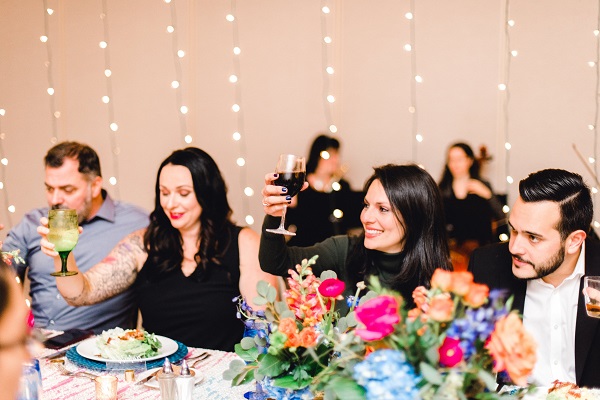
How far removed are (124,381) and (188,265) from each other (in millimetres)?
790

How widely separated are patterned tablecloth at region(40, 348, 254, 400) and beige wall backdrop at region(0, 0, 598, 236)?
9.51ft

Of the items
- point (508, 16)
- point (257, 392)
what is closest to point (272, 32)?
point (508, 16)

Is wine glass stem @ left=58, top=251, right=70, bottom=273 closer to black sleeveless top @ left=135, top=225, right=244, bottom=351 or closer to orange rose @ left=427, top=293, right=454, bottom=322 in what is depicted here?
black sleeveless top @ left=135, top=225, right=244, bottom=351

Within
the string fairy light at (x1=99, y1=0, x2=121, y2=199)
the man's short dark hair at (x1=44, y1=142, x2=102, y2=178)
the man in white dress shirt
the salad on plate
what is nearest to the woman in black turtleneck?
the man in white dress shirt

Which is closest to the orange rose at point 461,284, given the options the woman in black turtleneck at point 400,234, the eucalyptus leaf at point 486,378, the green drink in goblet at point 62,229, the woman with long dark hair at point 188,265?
the eucalyptus leaf at point 486,378

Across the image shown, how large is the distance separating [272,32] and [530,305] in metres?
3.11

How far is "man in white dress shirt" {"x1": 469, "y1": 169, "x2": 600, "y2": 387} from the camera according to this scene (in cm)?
194

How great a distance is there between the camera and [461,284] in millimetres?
955

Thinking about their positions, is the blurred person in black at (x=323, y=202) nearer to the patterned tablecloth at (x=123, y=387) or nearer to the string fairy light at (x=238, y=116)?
the string fairy light at (x=238, y=116)

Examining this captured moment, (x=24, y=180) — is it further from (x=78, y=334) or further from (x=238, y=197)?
(x=78, y=334)

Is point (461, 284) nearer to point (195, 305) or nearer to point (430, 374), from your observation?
point (430, 374)

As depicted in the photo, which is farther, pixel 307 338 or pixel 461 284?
pixel 307 338

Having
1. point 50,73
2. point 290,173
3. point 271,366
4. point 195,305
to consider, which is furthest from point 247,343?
point 50,73

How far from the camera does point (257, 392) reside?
150 centimetres
